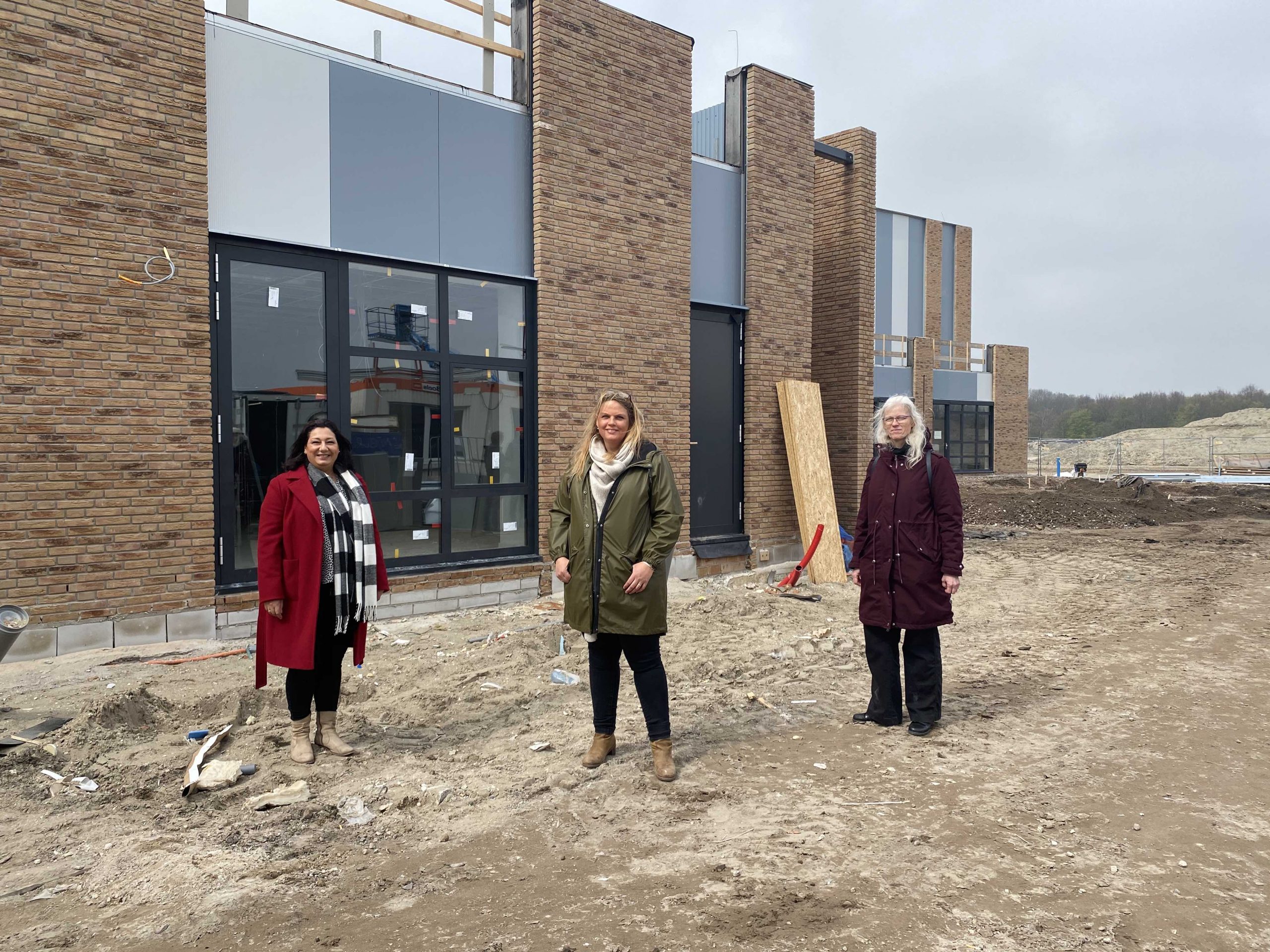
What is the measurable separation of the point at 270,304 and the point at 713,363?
234 inches

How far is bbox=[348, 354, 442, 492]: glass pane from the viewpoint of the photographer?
841 cm

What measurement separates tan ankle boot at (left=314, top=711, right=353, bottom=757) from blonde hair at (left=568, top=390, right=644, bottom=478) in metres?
1.99

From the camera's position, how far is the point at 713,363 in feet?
38.5

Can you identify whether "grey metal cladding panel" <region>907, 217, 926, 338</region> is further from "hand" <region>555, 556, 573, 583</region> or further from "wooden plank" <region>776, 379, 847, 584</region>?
"hand" <region>555, 556, 573, 583</region>

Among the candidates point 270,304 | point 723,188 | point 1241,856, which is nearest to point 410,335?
point 270,304

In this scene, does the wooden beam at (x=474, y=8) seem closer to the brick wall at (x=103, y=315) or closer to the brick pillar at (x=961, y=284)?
the brick wall at (x=103, y=315)

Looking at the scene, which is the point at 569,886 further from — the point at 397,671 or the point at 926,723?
the point at 397,671

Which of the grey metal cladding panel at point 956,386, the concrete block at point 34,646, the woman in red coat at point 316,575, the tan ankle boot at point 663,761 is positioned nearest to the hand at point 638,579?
the tan ankle boot at point 663,761

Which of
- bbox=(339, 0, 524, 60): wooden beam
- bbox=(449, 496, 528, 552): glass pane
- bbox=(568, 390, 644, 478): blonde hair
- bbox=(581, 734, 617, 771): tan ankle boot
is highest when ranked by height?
bbox=(339, 0, 524, 60): wooden beam

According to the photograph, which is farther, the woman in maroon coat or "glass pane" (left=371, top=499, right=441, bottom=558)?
"glass pane" (left=371, top=499, right=441, bottom=558)

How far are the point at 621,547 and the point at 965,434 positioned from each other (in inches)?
1234

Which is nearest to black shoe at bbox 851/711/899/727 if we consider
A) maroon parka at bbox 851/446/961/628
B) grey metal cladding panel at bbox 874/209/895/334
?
maroon parka at bbox 851/446/961/628

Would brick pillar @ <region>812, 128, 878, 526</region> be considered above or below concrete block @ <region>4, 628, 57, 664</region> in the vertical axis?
above

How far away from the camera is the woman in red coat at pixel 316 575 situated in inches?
176
